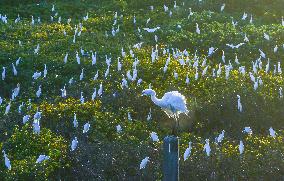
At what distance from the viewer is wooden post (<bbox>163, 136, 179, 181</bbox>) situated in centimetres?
838

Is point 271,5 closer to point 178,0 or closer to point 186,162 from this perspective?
point 178,0

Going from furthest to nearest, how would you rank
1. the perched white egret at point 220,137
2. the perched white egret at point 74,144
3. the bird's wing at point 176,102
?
the perched white egret at point 220,137 < the perched white egret at point 74,144 < the bird's wing at point 176,102

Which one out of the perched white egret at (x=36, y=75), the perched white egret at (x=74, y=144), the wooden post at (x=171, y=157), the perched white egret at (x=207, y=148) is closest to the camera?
the wooden post at (x=171, y=157)

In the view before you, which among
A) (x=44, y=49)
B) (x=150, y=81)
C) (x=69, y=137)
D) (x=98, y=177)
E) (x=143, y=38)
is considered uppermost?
(x=143, y=38)

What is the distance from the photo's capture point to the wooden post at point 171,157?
8375 millimetres

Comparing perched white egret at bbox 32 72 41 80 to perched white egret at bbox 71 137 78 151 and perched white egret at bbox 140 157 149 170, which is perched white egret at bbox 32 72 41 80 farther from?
perched white egret at bbox 140 157 149 170

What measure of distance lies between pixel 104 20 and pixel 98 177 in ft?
38.5

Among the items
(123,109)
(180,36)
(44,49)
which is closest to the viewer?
(123,109)

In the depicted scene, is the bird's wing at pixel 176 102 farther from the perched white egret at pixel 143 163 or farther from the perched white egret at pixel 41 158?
the perched white egret at pixel 41 158

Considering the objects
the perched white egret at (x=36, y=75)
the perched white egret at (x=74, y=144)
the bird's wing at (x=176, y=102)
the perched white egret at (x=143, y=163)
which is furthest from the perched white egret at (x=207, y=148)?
the perched white egret at (x=36, y=75)

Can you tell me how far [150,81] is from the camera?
1571 centimetres

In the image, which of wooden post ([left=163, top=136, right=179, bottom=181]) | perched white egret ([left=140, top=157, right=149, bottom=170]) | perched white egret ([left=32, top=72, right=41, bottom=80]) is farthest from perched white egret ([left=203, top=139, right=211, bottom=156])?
perched white egret ([left=32, top=72, right=41, bottom=80])

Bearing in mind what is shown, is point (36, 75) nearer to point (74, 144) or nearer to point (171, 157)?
point (74, 144)

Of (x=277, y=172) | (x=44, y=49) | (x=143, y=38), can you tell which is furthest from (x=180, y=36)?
(x=277, y=172)
